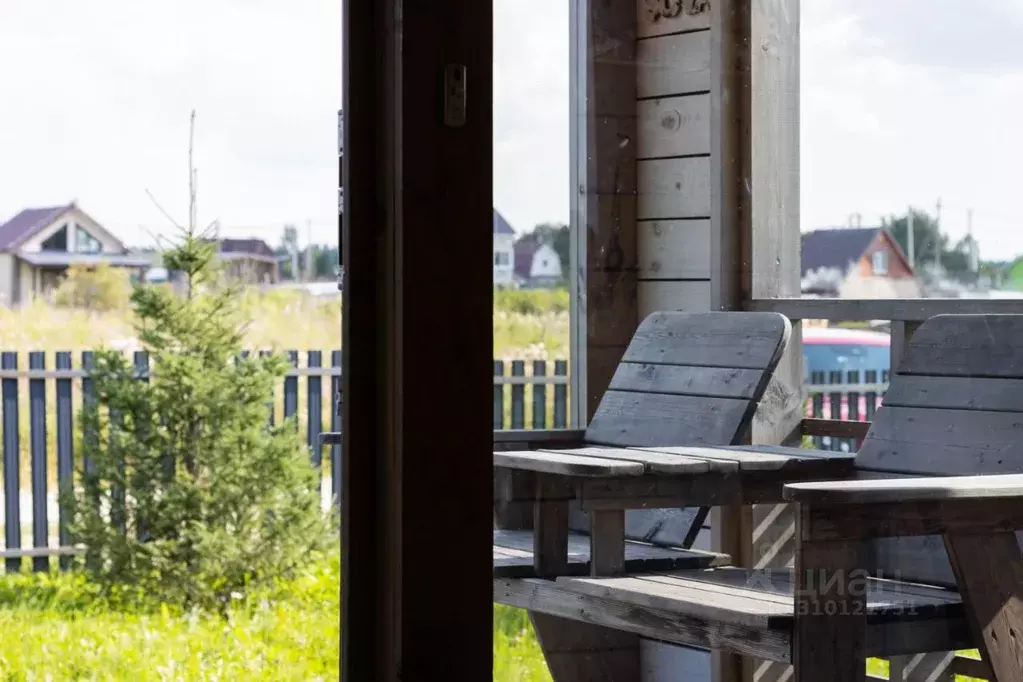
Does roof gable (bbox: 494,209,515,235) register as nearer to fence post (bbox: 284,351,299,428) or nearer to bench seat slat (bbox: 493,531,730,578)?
bench seat slat (bbox: 493,531,730,578)

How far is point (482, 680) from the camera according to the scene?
111 centimetres

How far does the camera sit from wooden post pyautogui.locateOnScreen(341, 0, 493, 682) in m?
1.08

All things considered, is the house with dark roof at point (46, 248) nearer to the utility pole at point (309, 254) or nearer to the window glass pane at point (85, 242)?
the window glass pane at point (85, 242)

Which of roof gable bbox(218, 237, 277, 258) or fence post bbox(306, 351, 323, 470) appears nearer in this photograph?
fence post bbox(306, 351, 323, 470)

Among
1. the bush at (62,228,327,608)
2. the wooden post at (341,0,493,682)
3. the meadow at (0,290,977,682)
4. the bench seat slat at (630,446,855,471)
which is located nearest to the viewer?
the wooden post at (341,0,493,682)

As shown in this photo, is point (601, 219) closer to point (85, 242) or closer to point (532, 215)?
point (532, 215)

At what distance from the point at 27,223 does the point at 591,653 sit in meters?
1.82

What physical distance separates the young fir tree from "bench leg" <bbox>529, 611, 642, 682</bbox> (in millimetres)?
1931

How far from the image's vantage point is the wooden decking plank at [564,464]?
47.6 inches

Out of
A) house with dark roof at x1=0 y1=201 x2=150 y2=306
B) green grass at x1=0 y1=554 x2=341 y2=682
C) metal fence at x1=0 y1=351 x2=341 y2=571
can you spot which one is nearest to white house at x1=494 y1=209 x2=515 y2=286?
green grass at x1=0 y1=554 x2=341 y2=682

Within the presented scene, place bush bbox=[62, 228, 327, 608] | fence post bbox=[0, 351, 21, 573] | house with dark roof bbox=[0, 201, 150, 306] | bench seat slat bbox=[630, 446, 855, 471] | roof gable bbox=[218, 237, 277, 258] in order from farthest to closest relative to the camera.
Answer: fence post bbox=[0, 351, 21, 573] → bush bbox=[62, 228, 327, 608] → roof gable bbox=[218, 237, 277, 258] → house with dark roof bbox=[0, 201, 150, 306] → bench seat slat bbox=[630, 446, 855, 471]

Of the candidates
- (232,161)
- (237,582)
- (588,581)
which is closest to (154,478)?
(237,582)

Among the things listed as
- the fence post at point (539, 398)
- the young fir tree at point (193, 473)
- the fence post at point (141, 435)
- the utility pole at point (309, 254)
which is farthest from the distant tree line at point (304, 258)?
the fence post at point (141, 435)

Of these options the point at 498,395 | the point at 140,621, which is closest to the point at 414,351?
the point at 498,395
